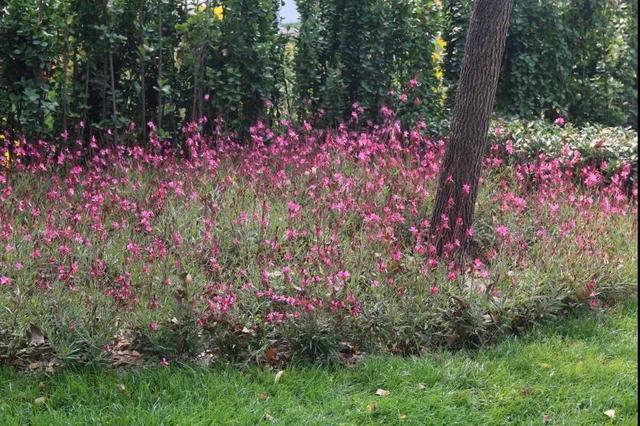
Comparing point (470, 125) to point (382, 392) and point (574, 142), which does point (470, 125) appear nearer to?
point (382, 392)

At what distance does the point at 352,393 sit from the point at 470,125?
213 centimetres

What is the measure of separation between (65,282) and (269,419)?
1450 millimetres

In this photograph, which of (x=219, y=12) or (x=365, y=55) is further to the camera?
(x=365, y=55)

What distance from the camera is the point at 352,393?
3713 millimetres

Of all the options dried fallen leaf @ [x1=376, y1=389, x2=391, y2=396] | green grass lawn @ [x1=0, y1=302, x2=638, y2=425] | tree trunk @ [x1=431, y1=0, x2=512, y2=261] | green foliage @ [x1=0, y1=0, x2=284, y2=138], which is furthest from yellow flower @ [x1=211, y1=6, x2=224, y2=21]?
dried fallen leaf @ [x1=376, y1=389, x2=391, y2=396]

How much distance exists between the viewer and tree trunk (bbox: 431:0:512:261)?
488 cm

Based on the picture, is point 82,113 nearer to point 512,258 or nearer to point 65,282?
point 65,282

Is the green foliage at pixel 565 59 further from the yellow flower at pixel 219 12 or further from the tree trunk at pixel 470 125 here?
the tree trunk at pixel 470 125

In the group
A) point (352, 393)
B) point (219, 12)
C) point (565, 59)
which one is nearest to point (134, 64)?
point (219, 12)

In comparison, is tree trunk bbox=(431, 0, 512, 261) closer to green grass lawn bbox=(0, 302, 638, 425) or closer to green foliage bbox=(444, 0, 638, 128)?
green grass lawn bbox=(0, 302, 638, 425)

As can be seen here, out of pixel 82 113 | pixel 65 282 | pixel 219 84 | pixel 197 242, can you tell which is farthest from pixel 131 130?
pixel 65 282

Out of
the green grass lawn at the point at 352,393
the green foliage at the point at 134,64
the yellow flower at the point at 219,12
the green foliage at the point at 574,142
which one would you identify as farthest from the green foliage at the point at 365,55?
the green grass lawn at the point at 352,393

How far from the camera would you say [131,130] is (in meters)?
6.78

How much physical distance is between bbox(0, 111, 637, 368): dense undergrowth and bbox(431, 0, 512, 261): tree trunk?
0.62 feet
